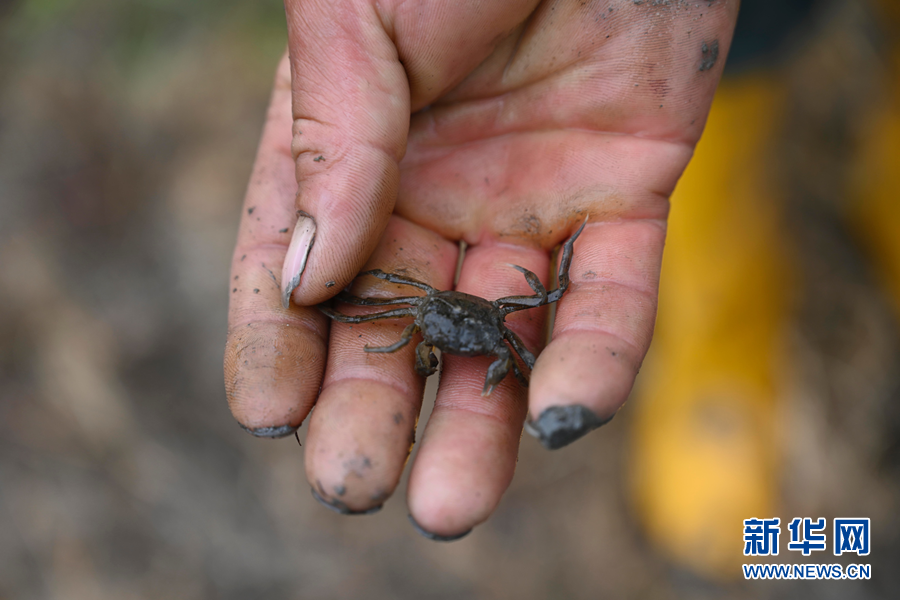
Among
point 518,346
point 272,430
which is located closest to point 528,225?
point 518,346

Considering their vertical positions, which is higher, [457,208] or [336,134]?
[457,208]

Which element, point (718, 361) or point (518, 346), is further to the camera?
point (718, 361)

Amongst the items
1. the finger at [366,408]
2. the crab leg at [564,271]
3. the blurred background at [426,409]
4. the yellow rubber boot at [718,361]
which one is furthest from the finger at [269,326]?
the yellow rubber boot at [718,361]

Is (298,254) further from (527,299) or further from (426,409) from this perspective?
(426,409)

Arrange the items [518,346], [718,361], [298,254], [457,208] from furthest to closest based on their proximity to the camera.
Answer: [718,361], [457,208], [518,346], [298,254]

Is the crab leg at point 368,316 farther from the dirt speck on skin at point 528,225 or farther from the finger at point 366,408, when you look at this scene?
the dirt speck on skin at point 528,225

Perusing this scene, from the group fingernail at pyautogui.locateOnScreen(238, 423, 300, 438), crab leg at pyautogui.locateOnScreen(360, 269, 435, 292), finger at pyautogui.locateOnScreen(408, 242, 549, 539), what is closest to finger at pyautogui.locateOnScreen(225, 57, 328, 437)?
fingernail at pyautogui.locateOnScreen(238, 423, 300, 438)

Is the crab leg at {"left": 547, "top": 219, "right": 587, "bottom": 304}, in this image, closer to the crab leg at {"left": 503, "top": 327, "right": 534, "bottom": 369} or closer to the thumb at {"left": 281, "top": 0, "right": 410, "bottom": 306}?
the crab leg at {"left": 503, "top": 327, "right": 534, "bottom": 369}
